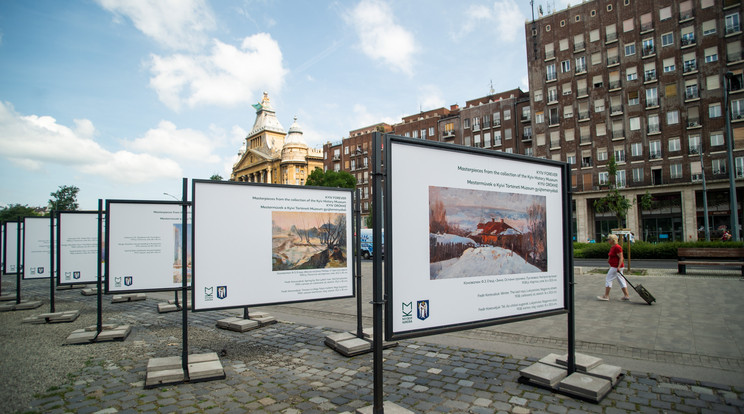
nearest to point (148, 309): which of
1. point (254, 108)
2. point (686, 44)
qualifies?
point (686, 44)

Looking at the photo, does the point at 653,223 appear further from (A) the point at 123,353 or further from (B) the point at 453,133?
(A) the point at 123,353

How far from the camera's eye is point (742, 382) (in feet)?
15.0

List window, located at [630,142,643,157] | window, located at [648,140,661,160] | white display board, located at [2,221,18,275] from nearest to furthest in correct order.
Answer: white display board, located at [2,221,18,275] < window, located at [648,140,661,160] < window, located at [630,142,643,157]

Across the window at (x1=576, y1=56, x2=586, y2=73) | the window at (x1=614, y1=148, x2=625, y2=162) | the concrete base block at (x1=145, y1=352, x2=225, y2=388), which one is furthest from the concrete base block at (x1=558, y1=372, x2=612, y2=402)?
the window at (x1=576, y1=56, x2=586, y2=73)

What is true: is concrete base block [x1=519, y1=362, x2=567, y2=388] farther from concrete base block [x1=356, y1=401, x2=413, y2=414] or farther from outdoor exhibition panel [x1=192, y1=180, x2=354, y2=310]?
outdoor exhibition panel [x1=192, y1=180, x2=354, y2=310]

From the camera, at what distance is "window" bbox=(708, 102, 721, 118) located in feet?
135

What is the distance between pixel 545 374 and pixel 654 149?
50.6 metres

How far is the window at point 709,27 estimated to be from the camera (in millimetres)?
41906

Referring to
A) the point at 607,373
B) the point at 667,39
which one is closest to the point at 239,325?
the point at 607,373

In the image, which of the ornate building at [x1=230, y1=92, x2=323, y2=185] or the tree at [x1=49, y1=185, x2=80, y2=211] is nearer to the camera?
the tree at [x1=49, y1=185, x2=80, y2=211]

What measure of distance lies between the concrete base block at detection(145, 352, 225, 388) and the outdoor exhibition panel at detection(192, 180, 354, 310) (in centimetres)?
73

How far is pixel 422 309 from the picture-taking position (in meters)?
3.75

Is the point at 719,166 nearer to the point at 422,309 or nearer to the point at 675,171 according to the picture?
the point at 675,171

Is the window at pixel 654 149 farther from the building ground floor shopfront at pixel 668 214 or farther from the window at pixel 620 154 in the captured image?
the building ground floor shopfront at pixel 668 214
